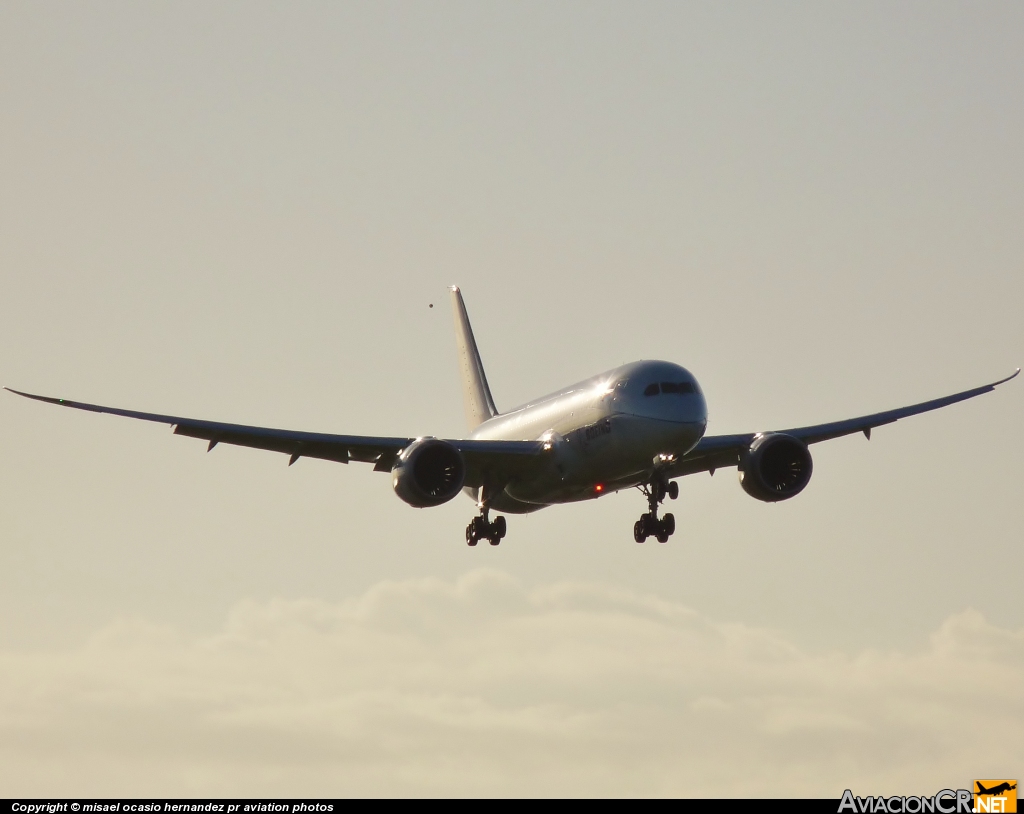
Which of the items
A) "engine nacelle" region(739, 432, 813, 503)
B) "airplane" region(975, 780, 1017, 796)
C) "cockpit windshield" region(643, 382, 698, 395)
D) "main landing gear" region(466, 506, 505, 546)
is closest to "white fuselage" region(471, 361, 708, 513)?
"cockpit windshield" region(643, 382, 698, 395)

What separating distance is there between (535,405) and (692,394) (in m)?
7.32

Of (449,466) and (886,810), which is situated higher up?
(449,466)

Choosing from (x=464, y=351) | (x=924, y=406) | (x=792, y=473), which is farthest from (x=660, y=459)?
(x=464, y=351)

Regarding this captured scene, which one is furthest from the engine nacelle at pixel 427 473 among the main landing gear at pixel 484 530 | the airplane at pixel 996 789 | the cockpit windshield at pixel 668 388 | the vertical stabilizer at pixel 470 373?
the airplane at pixel 996 789

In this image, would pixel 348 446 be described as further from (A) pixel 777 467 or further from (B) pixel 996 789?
(B) pixel 996 789

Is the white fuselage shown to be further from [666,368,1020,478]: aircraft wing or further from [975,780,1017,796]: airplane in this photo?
[975,780,1017,796]: airplane

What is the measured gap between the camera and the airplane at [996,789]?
149ft

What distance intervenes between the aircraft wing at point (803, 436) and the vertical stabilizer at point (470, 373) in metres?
13.7

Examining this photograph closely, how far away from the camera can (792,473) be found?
199ft

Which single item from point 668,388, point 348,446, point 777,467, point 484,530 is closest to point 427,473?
point 348,446

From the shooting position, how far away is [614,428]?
55.8 m

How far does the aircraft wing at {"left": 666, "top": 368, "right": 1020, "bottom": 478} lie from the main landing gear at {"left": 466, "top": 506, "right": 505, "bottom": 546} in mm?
6352

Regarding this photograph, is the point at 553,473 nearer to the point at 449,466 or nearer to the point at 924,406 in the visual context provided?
the point at 449,466

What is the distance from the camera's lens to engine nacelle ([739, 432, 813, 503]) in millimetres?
60469
